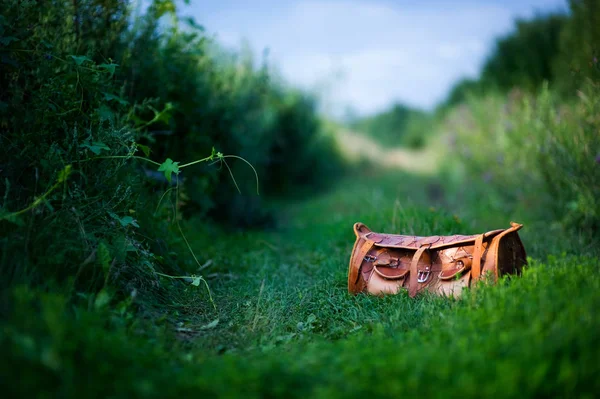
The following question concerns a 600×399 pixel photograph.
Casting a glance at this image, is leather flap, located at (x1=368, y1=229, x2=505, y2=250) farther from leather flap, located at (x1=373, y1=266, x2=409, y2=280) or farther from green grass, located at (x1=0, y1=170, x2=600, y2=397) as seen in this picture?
green grass, located at (x1=0, y1=170, x2=600, y2=397)

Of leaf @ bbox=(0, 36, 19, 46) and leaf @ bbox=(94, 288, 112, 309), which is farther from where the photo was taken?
leaf @ bbox=(0, 36, 19, 46)

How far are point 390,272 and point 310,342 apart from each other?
0.98 m

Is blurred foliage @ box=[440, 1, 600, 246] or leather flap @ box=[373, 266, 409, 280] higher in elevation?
blurred foliage @ box=[440, 1, 600, 246]

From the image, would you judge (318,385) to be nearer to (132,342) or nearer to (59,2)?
(132,342)

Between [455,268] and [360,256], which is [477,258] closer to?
[455,268]

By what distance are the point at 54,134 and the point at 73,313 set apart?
54.0 inches

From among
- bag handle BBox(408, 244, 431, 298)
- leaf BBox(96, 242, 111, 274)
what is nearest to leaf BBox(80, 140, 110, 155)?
leaf BBox(96, 242, 111, 274)

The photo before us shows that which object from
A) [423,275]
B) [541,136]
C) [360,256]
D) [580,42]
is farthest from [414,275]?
[580,42]

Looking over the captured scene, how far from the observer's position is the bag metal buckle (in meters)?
3.09

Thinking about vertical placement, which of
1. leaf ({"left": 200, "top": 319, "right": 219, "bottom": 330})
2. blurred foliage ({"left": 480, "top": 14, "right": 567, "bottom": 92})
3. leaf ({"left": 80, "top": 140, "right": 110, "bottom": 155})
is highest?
blurred foliage ({"left": 480, "top": 14, "right": 567, "bottom": 92})

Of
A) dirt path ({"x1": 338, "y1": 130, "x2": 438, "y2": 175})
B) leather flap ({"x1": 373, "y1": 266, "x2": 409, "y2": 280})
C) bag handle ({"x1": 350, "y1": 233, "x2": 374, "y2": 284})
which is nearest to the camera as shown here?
leather flap ({"x1": 373, "y1": 266, "x2": 409, "y2": 280})

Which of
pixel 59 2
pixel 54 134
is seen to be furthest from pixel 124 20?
pixel 54 134

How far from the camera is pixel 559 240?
429cm

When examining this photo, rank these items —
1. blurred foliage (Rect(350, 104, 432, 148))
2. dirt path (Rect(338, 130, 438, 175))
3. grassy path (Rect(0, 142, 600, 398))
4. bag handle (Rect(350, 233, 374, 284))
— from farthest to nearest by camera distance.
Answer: blurred foliage (Rect(350, 104, 432, 148)), dirt path (Rect(338, 130, 438, 175)), bag handle (Rect(350, 233, 374, 284)), grassy path (Rect(0, 142, 600, 398))
